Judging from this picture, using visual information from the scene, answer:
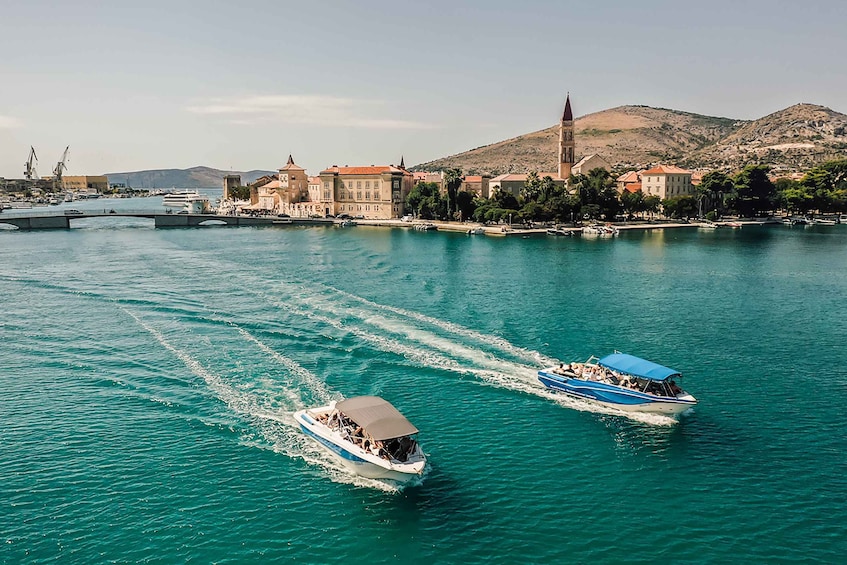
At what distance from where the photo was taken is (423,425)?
3111cm

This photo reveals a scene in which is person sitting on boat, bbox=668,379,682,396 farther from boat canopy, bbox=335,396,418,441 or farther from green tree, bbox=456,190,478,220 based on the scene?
green tree, bbox=456,190,478,220

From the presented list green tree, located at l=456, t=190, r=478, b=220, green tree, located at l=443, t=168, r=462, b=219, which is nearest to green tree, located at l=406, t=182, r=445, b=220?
green tree, located at l=443, t=168, r=462, b=219

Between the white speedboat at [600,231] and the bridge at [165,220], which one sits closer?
the white speedboat at [600,231]

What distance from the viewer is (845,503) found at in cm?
2442

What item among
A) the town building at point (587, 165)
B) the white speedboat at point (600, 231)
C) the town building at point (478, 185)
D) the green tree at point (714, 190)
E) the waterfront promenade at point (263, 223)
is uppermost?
the town building at point (587, 165)

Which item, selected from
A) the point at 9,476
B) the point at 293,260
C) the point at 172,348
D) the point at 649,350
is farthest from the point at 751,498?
the point at 293,260

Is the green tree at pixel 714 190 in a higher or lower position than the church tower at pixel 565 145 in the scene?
lower

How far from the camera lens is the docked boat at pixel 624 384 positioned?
3184 centimetres

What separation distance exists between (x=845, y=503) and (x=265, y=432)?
2302 centimetres

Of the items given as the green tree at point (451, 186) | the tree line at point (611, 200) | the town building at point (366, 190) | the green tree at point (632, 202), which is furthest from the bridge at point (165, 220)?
the green tree at point (632, 202)

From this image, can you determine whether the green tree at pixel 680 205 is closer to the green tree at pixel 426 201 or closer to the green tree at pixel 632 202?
the green tree at pixel 632 202

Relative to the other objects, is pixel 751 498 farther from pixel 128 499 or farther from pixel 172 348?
pixel 172 348

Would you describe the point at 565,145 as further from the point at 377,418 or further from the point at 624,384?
the point at 377,418

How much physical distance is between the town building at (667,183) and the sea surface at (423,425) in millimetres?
96859
